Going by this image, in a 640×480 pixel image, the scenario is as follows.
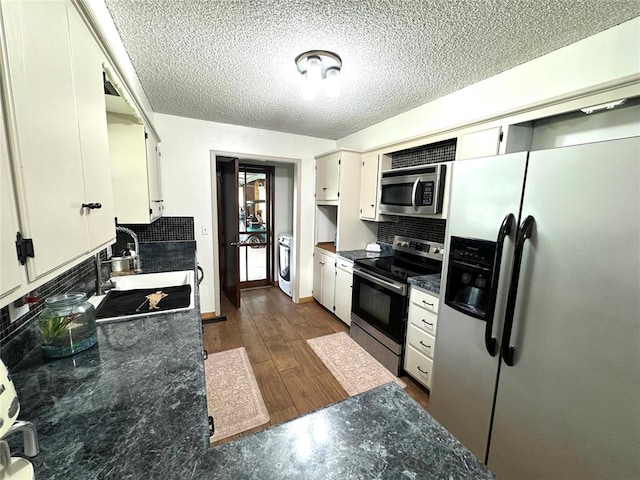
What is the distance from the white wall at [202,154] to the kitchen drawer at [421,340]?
243 centimetres

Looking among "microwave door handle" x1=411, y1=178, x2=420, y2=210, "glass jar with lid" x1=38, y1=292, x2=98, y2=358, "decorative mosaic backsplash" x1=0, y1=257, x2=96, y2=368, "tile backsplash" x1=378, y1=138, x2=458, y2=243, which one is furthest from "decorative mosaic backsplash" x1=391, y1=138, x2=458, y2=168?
"decorative mosaic backsplash" x1=0, y1=257, x2=96, y2=368

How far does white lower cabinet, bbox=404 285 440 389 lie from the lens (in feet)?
6.28

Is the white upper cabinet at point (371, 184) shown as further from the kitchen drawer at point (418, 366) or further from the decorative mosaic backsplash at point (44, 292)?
the decorative mosaic backsplash at point (44, 292)

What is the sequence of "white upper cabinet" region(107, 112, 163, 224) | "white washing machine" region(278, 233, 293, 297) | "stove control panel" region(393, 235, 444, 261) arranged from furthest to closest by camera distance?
"white washing machine" region(278, 233, 293, 297) → "stove control panel" region(393, 235, 444, 261) → "white upper cabinet" region(107, 112, 163, 224)

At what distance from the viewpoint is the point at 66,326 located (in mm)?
965

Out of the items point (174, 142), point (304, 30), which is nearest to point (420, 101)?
point (304, 30)

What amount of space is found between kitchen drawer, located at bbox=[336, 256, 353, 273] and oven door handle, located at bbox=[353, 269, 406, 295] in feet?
0.54

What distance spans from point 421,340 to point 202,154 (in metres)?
Answer: 3.10

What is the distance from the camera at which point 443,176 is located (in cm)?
212

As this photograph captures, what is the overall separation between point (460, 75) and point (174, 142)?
117 inches

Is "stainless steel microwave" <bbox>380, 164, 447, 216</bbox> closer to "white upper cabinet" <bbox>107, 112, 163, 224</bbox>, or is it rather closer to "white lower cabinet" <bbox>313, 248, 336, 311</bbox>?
"white lower cabinet" <bbox>313, 248, 336, 311</bbox>

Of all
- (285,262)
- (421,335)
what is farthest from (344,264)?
(285,262)

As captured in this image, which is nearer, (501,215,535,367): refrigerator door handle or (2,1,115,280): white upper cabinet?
(2,1,115,280): white upper cabinet

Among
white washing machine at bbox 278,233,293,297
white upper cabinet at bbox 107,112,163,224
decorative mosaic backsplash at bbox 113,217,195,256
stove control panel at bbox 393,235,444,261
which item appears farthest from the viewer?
white washing machine at bbox 278,233,293,297
